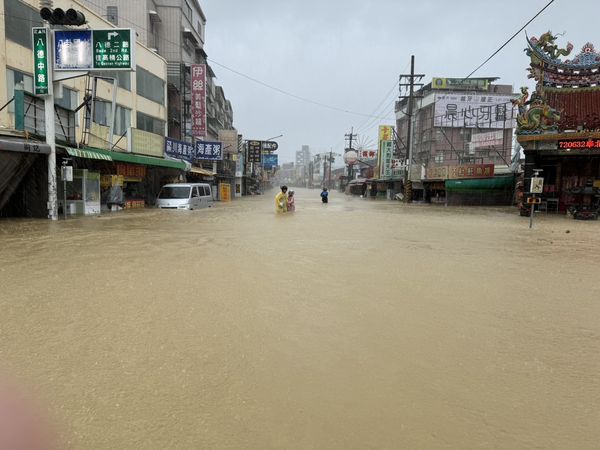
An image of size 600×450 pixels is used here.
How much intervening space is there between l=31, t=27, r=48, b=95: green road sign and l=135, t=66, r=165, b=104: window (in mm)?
10905

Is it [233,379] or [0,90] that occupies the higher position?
[0,90]

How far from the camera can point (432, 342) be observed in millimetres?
4414

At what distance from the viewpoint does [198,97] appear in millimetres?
30984

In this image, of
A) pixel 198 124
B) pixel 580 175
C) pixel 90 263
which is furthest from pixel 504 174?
pixel 90 263

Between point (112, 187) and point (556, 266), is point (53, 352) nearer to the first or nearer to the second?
point (556, 266)

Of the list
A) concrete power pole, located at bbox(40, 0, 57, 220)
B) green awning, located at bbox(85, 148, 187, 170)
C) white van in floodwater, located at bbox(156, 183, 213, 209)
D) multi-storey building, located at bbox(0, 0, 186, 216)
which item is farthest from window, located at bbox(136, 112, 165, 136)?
concrete power pole, located at bbox(40, 0, 57, 220)

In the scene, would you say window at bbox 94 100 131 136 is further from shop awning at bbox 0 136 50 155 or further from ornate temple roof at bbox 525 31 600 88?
ornate temple roof at bbox 525 31 600 88

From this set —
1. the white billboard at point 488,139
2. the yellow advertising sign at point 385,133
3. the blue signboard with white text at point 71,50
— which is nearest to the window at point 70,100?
the blue signboard with white text at point 71,50

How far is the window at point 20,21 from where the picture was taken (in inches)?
619

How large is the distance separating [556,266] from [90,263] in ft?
29.4

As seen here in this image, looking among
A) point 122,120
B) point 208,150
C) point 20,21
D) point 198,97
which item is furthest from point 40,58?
point 208,150

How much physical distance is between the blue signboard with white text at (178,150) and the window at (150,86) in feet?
10.0

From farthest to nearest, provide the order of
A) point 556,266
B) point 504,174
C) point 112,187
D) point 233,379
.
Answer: point 504,174 → point 112,187 → point 556,266 → point 233,379

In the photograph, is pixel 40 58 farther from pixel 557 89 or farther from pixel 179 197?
pixel 557 89
